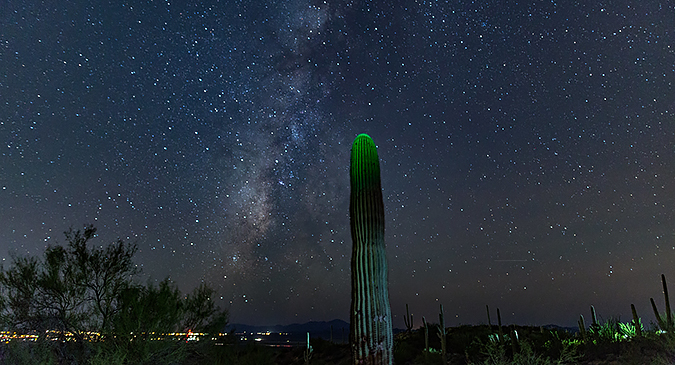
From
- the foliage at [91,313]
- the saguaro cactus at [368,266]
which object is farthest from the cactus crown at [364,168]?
the foliage at [91,313]

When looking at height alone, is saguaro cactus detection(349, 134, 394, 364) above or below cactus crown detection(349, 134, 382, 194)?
below

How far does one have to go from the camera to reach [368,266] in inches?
285

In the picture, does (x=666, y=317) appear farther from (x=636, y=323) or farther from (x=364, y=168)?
(x=364, y=168)

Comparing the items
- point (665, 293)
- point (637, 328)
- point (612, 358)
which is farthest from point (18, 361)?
point (665, 293)

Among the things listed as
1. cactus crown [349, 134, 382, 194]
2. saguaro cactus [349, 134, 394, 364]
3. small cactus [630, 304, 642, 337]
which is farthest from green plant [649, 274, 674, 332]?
cactus crown [349, 134, 382, 194]

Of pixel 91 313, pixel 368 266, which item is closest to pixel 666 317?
pixel 368 266

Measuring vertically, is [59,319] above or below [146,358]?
above

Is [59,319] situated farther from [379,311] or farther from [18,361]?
[379,311]

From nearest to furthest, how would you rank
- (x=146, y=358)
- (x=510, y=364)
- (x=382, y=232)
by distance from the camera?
1. (x=382, y=232)
2. (x=510, y=364)
3. (x=146, y=358)

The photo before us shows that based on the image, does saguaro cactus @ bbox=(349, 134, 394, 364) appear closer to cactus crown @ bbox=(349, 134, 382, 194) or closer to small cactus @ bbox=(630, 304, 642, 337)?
cactus crown @ bbox=(349, 134, 382, 194)

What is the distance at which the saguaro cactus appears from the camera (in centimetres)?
686

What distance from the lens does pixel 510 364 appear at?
339 inches

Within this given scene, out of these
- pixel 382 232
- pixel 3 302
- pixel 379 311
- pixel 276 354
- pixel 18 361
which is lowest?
pixel 276 354

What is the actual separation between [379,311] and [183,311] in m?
7.09
